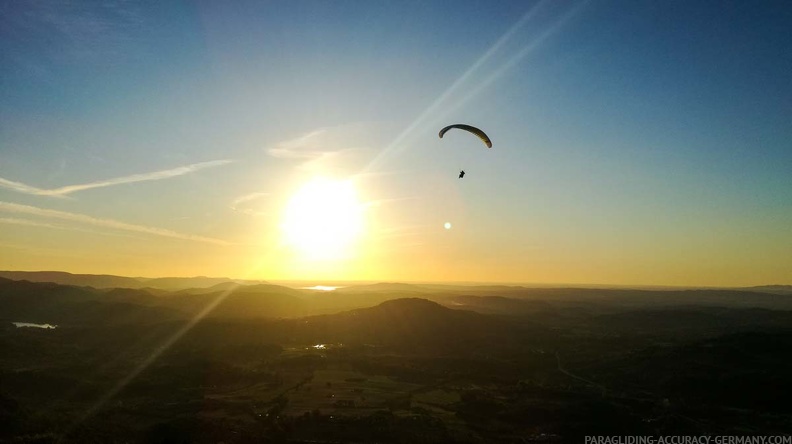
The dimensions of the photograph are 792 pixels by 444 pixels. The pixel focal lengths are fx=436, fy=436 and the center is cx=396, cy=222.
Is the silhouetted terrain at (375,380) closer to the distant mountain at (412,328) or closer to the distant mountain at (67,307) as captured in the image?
the distant mountain at (412,328)

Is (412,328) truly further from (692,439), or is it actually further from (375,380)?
(692,439)

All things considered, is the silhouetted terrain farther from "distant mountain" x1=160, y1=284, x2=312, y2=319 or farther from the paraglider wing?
the paraglider wing

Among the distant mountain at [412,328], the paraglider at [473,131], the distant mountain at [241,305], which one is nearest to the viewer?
the paraglider at [473,131]

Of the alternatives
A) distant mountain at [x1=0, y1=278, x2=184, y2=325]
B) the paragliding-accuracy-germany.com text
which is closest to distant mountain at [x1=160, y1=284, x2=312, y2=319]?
distant mountain at [x1=0, y1=278, x2=184, y2=325]

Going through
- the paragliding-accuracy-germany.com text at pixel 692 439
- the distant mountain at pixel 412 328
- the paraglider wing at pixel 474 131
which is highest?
the paraglider wing at pixel 474 131

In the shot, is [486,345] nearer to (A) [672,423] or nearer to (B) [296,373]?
(B) [296,373]

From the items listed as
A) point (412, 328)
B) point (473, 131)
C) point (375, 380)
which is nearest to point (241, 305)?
point (412, 328)

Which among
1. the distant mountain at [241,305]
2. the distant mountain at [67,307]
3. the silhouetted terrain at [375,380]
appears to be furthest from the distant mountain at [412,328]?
the distant mountain at [67,307]
